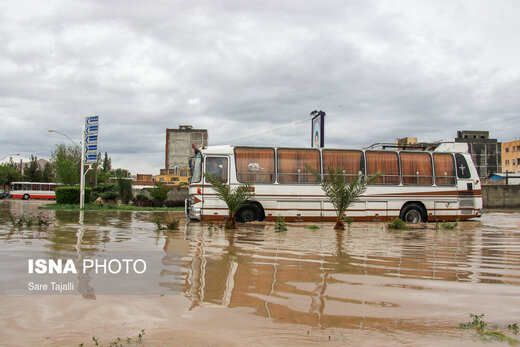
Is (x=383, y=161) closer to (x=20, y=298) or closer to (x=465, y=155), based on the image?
(x=465, y=155)

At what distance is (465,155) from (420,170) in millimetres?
2468

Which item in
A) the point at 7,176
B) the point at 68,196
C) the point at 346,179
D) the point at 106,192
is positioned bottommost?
the point at 68,196

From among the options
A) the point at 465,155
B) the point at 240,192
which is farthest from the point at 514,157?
the point at 240,192

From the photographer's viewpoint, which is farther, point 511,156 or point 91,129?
point 511,156

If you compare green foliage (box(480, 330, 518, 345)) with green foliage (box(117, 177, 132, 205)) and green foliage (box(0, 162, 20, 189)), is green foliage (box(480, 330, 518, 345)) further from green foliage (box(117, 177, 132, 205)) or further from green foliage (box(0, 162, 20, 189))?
green foliage (box(0, 162, 20, 189))

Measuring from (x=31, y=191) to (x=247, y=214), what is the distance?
51851mm

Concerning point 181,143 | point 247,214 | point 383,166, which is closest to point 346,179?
point 383,166

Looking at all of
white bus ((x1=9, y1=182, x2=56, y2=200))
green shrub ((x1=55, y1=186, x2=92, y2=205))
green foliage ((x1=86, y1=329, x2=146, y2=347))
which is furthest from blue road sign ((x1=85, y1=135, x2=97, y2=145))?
white bus ((x1=9, y1=182, x2=56, y2=200))

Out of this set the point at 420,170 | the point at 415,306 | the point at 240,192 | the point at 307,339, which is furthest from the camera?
the point at 420,170

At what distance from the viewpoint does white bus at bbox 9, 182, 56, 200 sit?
2234 inches

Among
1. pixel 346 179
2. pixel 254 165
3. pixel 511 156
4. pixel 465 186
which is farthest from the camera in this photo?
pixel 511 156

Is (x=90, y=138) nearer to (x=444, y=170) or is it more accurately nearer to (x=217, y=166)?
(x=217, y=166)

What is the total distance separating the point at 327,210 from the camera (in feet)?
51.4

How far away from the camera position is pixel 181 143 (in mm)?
88500
